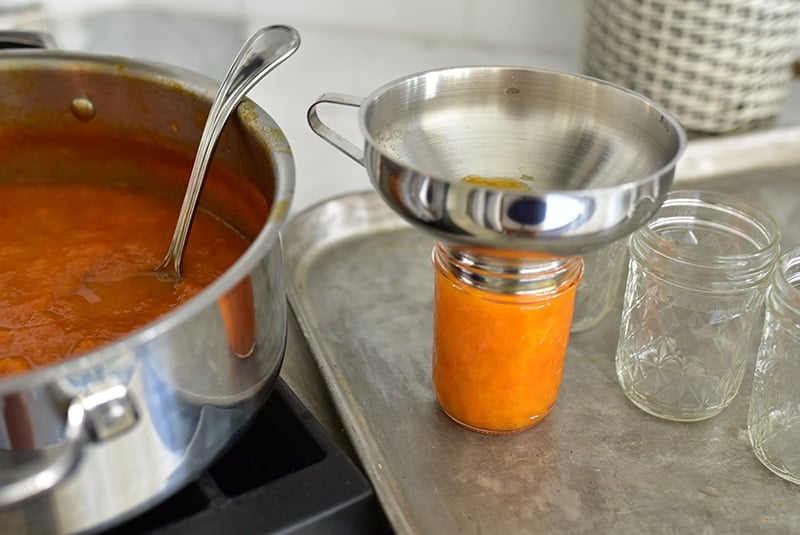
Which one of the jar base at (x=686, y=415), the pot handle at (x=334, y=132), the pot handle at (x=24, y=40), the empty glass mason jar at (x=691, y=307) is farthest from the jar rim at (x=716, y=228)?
the pot handle at (x=24, y=40)

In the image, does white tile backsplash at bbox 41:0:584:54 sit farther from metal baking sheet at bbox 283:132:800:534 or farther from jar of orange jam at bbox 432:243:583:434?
jar of orange jam at bbox 432:243:583:434

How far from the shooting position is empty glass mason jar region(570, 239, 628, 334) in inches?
29.1

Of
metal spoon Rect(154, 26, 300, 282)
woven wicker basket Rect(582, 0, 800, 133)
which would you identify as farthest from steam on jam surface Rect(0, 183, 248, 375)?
woven wicker basket Rect(582, 0, 800, 133)

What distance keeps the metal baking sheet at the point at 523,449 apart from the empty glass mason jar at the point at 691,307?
19mm

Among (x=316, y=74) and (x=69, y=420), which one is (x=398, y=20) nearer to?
(x=316, y=74)

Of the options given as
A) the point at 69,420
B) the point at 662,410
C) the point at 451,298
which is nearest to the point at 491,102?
the point at 451,298

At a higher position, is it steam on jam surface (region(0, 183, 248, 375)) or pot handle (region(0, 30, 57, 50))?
Result: pot handle (region(0, 30, 57, 50))

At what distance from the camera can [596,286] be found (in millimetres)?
747

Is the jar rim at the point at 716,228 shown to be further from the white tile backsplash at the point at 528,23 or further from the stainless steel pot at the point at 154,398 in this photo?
the white tile backsplash at the point at 528,23

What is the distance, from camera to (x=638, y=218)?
1.65 feet

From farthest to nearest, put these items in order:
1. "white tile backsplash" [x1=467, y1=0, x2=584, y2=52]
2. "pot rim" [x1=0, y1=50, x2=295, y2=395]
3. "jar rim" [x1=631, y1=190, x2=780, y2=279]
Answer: "white tile backsplash" [x1=467, y1=0, x2=584, y2=52] < "jar rim" [x1=631, y1=190, x2=780, y2=279] < "pot rim" [x1=0, y1=50, x2=295, y2=395]

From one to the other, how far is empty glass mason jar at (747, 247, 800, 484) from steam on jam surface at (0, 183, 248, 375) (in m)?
0.40

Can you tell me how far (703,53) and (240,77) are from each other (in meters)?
0.60

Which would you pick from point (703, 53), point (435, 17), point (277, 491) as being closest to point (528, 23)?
point (435, 17)
